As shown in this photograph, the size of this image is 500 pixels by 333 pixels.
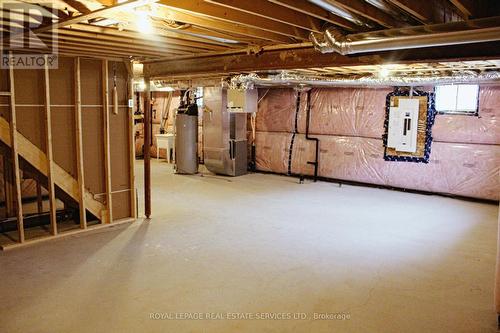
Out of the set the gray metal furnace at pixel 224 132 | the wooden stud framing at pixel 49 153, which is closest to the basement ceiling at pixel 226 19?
the wooden stud framing at pixel 49 153

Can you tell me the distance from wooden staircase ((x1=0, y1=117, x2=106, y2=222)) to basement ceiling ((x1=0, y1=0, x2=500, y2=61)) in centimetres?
116

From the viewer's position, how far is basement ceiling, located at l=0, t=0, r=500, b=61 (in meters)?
2.30

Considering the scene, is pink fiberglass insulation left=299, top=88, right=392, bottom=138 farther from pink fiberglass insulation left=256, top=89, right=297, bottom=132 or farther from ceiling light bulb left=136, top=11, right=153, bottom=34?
ceiling light bulb left=136, top=11, right=153, bottom=34

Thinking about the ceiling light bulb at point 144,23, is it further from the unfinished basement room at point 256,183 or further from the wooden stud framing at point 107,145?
Result: the wooden stud framing at point 107,145

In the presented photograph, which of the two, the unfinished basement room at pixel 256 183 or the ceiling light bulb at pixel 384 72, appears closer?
the unfinished basement room at pixel 256 183

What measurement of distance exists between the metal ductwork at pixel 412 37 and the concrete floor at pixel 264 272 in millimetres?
1795

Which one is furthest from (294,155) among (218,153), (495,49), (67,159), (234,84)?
(495,49)

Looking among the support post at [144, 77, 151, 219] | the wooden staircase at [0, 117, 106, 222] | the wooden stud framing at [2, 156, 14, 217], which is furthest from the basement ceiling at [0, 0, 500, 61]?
the wooden stud framing at [2, 156, 14, 217]

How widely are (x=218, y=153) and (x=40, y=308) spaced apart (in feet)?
18.7

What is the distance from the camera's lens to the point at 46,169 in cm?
427

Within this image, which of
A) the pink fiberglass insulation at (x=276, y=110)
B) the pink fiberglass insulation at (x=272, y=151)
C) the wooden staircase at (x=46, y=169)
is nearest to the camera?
the wooden staircase at (x=46, y=169)

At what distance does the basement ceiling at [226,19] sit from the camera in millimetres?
2297

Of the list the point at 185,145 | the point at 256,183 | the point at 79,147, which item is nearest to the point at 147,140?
the point at 79,147

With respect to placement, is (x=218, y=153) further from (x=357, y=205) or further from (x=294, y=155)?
(x=357, y=205)
